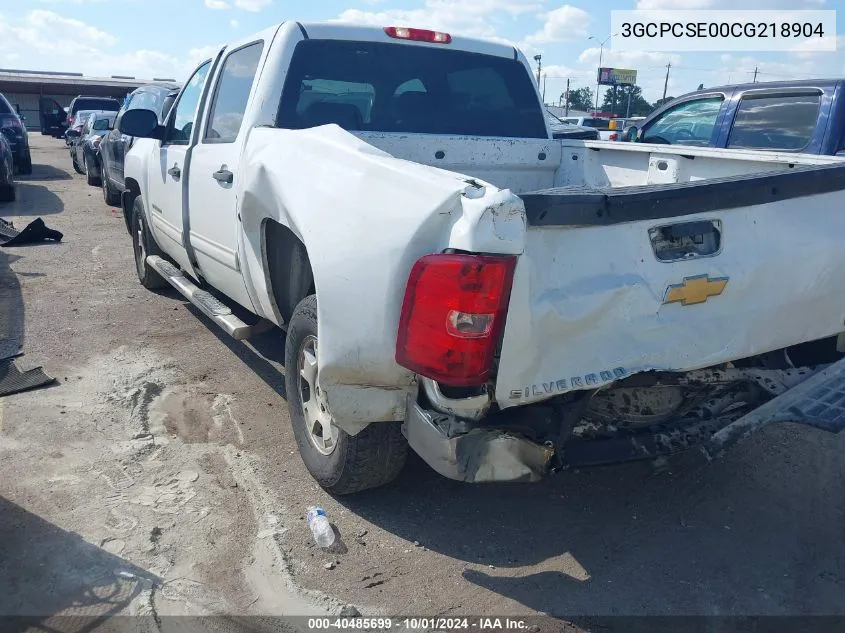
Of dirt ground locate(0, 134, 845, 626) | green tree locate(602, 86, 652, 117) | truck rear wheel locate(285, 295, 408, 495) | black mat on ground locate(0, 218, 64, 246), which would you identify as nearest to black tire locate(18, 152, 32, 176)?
black mat on ground locate(0, 218, 64, 246)

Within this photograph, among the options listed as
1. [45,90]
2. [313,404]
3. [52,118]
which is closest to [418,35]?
[313,404]

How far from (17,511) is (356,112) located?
2.71 m

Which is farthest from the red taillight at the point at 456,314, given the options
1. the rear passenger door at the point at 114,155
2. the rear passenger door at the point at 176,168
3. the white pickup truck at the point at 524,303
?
the rear passenger door at the point at 114,155

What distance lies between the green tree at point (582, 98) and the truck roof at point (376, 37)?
7150 centimetres

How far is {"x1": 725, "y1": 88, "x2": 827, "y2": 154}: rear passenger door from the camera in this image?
612cm

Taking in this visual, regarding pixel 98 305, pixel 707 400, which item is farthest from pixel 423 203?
pixel 98 305

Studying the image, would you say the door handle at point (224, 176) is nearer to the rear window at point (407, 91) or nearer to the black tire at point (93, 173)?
the rear window at point (407, 91)

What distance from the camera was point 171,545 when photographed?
313 centimetres

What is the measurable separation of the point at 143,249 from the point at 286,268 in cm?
345

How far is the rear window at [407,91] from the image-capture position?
4152 millimetres

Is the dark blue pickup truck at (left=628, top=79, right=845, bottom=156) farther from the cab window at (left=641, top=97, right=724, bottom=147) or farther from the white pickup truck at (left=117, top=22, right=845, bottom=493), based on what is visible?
the white pickup truck at (left=117, top=22, right=845, bottom=493)

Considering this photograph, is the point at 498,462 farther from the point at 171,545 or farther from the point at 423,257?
the point at 171,545

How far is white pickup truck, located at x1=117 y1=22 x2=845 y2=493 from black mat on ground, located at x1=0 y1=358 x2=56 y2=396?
1722mm

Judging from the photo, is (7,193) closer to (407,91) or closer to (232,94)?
(232,94)
